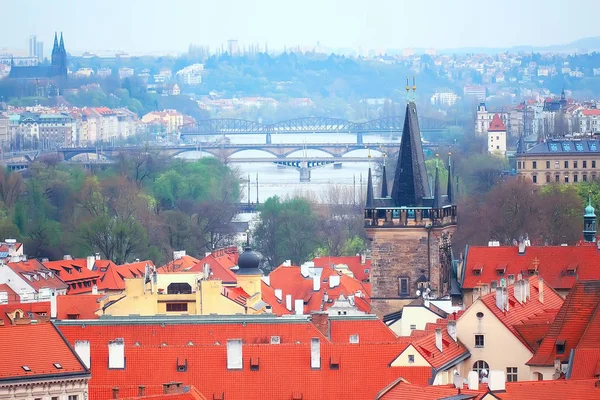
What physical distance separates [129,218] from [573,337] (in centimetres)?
7000

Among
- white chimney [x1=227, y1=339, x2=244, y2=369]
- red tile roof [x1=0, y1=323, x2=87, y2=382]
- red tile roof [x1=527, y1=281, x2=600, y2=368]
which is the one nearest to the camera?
red tile roof [x1=0, y1=323, x2=87, y2=382]

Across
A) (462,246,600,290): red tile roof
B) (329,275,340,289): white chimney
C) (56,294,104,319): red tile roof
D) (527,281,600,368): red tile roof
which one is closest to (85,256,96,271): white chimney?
(329,275,340,289): white chimney

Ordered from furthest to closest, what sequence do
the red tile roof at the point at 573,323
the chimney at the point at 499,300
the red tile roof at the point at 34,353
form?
the chimney at the point at 499,300
the red tile roof at the point at 573,323
the red tile roof at the point at 34,353

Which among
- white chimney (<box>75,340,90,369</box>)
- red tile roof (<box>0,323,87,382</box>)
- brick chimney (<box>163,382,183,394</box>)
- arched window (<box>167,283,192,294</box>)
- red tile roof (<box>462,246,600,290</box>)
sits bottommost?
red tile roof (<box>462,246,600,290</box>)

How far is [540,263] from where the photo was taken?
7425 cm

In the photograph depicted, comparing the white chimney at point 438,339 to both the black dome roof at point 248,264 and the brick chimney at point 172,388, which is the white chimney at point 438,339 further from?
the black dome roof at point 248,264

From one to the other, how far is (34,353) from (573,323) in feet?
36.1

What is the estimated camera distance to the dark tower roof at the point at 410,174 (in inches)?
2795

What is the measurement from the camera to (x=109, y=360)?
49.9 meters

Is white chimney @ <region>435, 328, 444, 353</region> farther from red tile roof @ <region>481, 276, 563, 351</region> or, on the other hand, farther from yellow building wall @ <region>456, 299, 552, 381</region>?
red tile roof @ <region>481, 276, 563, 351</region>

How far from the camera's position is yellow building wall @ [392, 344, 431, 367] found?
4991cm

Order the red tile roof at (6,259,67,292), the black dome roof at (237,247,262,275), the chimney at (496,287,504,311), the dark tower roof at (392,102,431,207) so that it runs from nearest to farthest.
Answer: the chimney at (496,287,504,311), the dark tower roof at (392,102,431,207), the black dome roof at (237,247,262,275), the red tile roof at (6,259,67,292)

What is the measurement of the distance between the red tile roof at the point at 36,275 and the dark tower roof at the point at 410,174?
65.0 ft

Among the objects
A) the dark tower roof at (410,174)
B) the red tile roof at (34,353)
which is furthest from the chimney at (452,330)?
the dark tower roof at (410,174)
